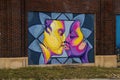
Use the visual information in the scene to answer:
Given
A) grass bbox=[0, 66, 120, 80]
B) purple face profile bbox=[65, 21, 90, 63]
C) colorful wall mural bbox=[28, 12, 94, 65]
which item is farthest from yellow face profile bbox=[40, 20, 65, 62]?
grass bbox=[0, 66, 120, 80]

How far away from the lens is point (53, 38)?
2231 centimetres

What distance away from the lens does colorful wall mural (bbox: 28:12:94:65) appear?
21734mm

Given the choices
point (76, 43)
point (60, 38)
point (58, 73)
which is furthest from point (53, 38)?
point (58, 73)

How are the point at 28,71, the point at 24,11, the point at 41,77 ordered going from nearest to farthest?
the point at 41,77, the point at 28,71, the point at 24,11

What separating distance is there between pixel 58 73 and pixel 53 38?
3270mm

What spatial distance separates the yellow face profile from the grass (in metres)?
0.94

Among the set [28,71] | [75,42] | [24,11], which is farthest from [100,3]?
[28,71]

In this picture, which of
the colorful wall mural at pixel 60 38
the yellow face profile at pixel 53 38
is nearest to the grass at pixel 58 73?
the colorful wall mural at pixel 60 38

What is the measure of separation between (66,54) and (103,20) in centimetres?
294

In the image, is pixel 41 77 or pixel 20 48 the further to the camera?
pixel 20 48

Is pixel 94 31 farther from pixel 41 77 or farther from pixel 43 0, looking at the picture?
pixel 41 77

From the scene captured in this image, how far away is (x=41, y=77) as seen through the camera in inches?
711

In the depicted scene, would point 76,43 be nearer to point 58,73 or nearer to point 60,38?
point 60,38

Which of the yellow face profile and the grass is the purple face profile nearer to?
the yellow face profile
